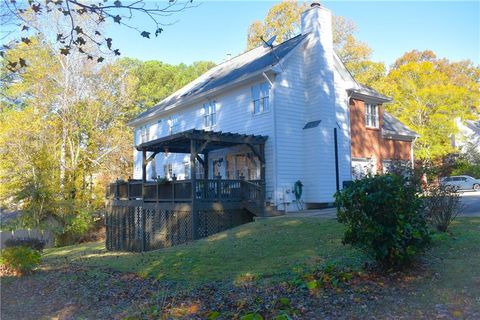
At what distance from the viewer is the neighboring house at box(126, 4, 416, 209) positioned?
17.8 m

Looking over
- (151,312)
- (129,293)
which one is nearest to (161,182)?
(129,293)

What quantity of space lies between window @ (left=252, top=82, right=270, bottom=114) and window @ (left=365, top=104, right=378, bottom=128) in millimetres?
6465

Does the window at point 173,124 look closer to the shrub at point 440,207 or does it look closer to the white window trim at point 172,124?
the white window trim at point 172,124

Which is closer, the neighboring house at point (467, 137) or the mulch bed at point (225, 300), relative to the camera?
the mulch bed at point (225, 300)

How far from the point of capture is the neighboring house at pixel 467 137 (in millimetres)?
39000

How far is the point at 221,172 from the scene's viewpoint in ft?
69.2

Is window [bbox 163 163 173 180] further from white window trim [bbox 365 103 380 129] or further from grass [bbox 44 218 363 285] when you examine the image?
grass [bbox 44 218 363 285]

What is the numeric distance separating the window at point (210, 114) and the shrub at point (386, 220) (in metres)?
15.1

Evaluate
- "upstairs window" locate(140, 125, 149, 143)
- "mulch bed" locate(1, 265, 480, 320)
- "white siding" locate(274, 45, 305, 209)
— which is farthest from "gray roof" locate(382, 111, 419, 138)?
"mulch bed" locate(1, 265, 480, 320)

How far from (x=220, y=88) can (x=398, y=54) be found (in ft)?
112

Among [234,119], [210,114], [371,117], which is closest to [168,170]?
[210,114]

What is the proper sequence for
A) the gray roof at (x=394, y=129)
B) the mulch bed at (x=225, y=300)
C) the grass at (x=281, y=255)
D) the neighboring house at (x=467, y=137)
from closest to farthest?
the mulch bed at (x=225, y=300)
the grass at (x=281, y=255)
the gray roof at (x=394, y=129)
the neighboring house at (x=467, y=137)

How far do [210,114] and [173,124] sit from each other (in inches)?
174

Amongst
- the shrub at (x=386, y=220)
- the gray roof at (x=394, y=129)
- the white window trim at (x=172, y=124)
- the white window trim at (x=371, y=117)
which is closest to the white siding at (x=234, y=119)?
the white window trim at (x=172, y=124)
